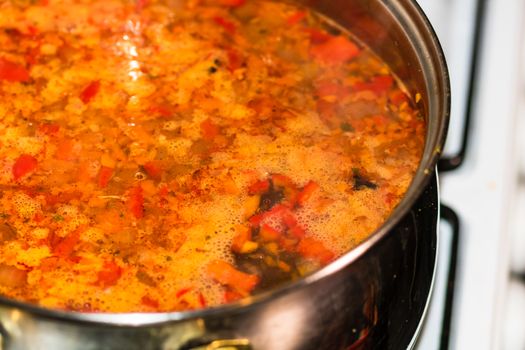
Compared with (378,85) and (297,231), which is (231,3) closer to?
(378,85)

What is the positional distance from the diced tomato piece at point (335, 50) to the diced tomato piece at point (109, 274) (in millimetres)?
558

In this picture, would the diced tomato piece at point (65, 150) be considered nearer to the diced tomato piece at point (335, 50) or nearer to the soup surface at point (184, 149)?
the soup surface at point (184, 149)

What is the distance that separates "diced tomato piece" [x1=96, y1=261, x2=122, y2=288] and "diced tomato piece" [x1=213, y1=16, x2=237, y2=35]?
0.56 metres

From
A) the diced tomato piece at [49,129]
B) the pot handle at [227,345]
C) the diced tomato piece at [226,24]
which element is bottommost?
the diced tomato piece at [49,129]

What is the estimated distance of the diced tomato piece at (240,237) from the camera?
3.72 ft

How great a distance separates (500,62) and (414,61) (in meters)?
0.31

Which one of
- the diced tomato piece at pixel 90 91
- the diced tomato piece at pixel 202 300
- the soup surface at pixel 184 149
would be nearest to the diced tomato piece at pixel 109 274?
the soup surface at pixel 184 149

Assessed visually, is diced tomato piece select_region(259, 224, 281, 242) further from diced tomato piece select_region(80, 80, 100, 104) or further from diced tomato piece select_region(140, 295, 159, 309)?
diced tomato piece select_region(80, 80, 100, 104)

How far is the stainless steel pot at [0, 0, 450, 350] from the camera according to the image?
80 centimetres

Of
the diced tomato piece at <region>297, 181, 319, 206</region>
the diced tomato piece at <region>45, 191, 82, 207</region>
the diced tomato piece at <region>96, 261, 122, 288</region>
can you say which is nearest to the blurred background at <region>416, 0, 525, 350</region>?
the diced tomato piece at <region>297, 181, 319, 206</region>

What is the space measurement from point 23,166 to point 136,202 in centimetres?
19

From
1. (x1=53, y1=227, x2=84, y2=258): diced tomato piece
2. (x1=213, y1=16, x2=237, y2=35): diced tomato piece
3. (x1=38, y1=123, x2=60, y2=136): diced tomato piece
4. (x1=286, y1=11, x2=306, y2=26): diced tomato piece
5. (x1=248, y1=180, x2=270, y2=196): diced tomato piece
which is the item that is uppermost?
(x1=286, y1=11, x2=306, y2=26): diced tomato piece

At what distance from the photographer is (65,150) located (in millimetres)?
1278

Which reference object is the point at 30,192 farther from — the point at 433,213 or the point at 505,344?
the point at 505,344
